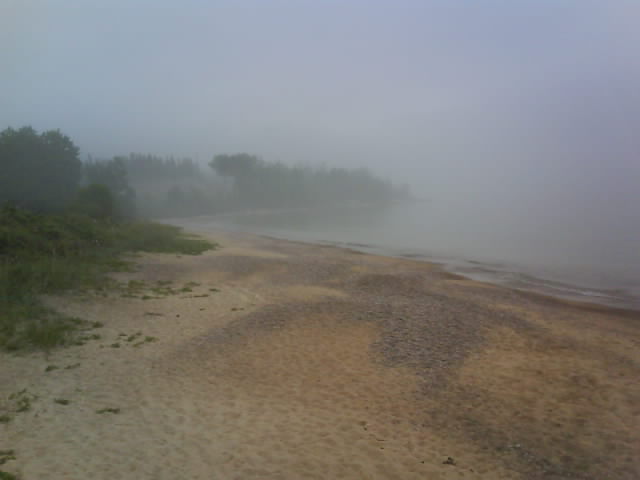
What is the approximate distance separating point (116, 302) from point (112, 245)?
11959 millimetres

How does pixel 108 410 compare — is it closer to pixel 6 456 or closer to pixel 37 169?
pixel 6 456

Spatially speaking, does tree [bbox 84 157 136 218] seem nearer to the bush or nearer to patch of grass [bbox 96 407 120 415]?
the bush

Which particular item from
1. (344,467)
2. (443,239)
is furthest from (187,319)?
(443,239)

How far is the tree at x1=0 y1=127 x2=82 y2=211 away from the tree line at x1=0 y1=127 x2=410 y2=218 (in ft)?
A: 0.29

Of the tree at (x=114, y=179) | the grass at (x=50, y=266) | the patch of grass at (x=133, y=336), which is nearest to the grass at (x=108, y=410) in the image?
the grass at (x=50, y=266)

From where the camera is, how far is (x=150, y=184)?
121 metres

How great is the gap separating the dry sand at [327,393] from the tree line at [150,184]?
127 feet

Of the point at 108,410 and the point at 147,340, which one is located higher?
the point at 147,340

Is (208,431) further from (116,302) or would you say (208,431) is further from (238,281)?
(238,281)

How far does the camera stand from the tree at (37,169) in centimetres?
4594

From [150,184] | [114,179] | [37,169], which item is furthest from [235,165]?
[37,169]

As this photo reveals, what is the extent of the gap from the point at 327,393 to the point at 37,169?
51.7m

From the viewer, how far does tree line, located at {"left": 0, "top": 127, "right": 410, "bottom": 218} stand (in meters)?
46.6

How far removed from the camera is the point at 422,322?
13.8 metres
